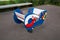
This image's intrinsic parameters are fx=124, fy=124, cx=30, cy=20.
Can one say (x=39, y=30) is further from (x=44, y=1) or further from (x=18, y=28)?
(x=44, y=1)

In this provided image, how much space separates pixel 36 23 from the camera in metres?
4.02

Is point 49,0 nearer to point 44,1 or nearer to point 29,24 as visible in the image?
point 44,1

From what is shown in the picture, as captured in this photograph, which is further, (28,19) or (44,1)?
(44,1)

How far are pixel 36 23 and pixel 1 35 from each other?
116cm

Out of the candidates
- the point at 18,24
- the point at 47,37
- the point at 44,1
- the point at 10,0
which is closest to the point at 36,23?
the point at 47,37

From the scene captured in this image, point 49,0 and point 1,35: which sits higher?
point 1,35

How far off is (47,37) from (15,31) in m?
1.10

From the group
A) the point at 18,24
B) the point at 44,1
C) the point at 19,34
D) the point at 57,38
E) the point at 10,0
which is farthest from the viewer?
the point at 44,1

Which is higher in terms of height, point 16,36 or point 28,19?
point 28,19

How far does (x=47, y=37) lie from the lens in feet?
11.9

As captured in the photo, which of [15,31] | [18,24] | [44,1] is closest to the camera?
[15,31]

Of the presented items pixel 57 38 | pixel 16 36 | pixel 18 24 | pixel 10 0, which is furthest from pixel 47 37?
pixel 10 0

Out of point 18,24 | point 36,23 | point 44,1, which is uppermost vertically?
point 36,23

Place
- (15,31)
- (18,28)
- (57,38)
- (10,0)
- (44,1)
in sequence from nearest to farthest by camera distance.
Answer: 1. (57,38)
2. (15,31)
3. (18,28)
4. (10,0)
5. (44,1)
